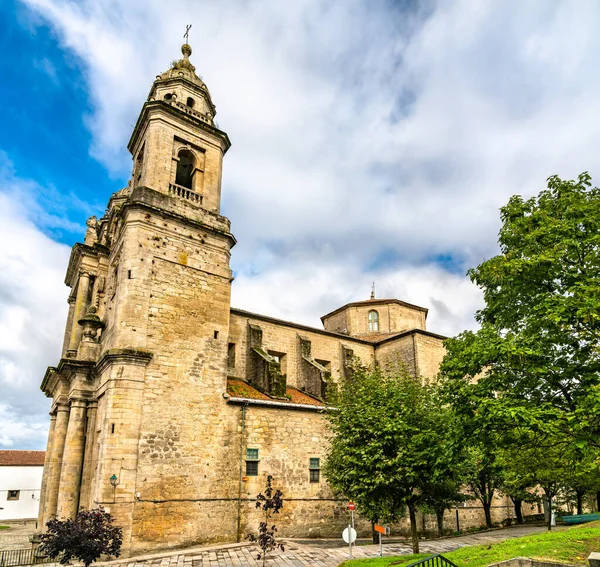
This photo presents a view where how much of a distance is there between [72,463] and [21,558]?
3.69 m

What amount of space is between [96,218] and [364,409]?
20.6 metres

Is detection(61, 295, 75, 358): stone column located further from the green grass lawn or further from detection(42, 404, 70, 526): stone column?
the green grass lawn

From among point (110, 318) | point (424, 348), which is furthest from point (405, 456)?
point (424, 348)

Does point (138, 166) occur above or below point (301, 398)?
above

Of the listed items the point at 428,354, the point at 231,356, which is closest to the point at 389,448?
the point at 231,356

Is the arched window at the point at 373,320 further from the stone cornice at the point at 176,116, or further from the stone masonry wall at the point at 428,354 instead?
the stone cornice at the point at 176,116

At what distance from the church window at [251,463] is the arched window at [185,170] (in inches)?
539

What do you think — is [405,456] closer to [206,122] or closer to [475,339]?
[475,339]

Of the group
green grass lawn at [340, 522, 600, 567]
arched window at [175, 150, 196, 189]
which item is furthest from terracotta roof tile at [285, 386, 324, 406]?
arched window at [175, 150, 196, 189]

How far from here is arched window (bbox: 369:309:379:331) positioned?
115ft

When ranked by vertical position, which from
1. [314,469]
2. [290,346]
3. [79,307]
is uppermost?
[79,307]

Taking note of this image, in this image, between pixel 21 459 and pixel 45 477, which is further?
pixel 21 459

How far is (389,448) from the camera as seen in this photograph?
47.8ft

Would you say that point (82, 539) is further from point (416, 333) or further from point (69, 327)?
point (416, 333)
